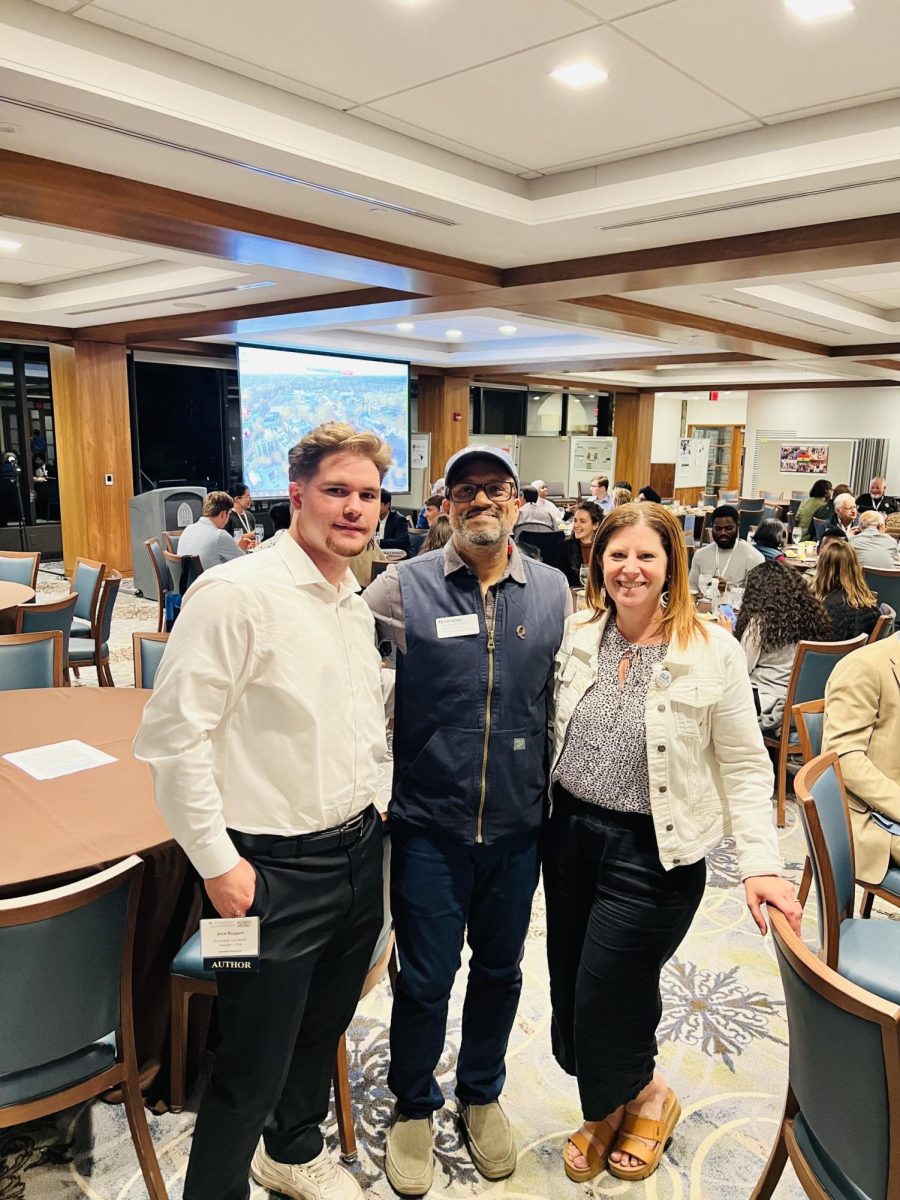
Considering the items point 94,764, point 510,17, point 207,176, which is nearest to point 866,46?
point 510,17

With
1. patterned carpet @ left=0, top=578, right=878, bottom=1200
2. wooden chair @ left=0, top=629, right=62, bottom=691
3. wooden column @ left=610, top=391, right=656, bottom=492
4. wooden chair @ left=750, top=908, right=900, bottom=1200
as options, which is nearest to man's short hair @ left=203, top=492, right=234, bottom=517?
wooden chair @ left=0, top=629, right=62, bottom=691

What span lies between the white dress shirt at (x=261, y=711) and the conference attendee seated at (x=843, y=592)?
347 centimetres

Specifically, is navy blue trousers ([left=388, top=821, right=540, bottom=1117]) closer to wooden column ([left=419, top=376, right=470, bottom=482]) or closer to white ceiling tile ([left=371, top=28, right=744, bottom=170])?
white ceiling tile ([left=371, top=28, right=744, bottom=170])

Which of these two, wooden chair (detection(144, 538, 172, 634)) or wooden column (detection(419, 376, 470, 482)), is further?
wooden column (detection(419, 376, 470, 482))

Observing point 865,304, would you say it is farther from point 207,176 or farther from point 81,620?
point 81,620

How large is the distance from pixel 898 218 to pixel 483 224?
2.25 metres

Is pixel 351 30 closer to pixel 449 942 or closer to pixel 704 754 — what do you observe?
pixel 704 754

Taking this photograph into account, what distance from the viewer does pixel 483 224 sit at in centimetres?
480

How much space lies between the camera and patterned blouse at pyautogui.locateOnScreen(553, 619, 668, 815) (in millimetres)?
1765

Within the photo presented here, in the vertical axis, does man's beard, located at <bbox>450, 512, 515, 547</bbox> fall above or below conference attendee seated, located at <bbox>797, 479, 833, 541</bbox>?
above

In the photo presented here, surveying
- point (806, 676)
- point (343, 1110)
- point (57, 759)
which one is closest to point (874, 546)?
point (806, 676)

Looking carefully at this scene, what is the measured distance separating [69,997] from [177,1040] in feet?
1.75

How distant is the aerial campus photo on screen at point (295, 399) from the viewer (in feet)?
34.4

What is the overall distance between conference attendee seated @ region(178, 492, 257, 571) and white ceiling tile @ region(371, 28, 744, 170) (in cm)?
367
